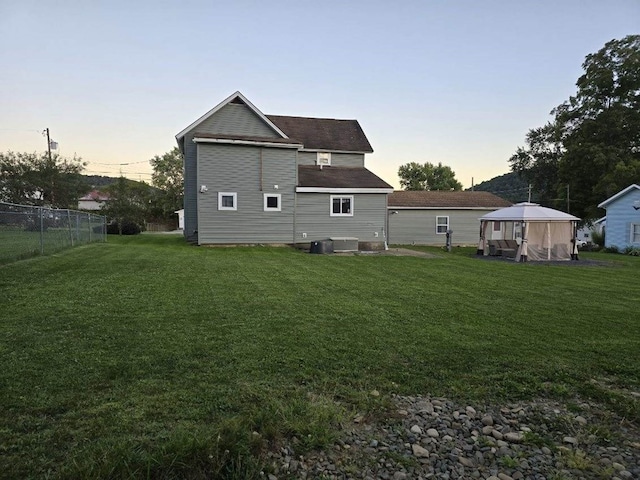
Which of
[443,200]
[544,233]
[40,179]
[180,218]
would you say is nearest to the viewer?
[544,233]

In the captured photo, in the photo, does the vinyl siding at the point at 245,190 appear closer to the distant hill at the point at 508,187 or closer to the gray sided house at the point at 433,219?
the gray sided house at the point at 433,219

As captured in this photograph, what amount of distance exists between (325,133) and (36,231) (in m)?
16.0

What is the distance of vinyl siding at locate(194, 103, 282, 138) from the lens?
1817 cm

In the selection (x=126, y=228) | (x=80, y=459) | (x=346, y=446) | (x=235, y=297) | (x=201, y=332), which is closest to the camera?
(x=80, y=459)

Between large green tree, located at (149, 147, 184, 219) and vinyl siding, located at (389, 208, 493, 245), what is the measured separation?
40123mm

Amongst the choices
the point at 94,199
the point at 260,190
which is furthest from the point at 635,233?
the point at 94,199

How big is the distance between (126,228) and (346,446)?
116ft

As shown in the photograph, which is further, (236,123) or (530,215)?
(236,123)

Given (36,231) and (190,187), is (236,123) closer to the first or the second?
(190,187)

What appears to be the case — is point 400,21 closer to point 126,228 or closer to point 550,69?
point 550,69

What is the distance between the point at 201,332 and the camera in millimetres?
4809

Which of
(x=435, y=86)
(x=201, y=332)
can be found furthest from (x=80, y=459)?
(x=435, y=86)

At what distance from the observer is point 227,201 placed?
1786 centimetres

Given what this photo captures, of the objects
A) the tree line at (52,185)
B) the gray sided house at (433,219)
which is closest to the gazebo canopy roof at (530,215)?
the gray sided house at (433,219)
